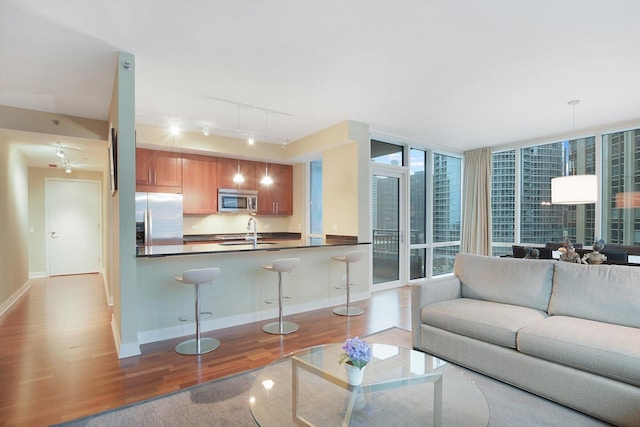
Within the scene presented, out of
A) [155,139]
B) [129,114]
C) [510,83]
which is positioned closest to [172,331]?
[129,114]

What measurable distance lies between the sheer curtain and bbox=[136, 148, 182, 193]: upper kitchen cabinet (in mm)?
5648

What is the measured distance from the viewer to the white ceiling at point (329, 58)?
7.75 feet

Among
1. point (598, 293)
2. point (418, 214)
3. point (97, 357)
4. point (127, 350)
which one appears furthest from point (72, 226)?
point (598, 293)

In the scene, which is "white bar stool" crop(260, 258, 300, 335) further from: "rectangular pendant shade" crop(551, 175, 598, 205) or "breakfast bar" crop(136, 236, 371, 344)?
"rectangular pendant shade" crop(551, 175, 598, 205)

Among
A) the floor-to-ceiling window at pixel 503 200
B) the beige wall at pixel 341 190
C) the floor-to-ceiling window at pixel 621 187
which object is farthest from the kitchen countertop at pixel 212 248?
the floor-to-ceiling window at pixel 621 187

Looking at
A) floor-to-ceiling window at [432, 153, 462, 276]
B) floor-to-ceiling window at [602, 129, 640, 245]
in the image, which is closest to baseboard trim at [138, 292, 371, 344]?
floor-to-ceiling window at [432, 153, 462, 276]

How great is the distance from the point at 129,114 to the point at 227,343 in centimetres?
246

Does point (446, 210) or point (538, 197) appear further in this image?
point (446, 210)

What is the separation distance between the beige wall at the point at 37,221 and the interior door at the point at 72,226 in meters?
0.09

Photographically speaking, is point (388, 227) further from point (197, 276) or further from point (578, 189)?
point (197, 276)

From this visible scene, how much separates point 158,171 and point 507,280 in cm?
516

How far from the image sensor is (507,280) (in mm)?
3045

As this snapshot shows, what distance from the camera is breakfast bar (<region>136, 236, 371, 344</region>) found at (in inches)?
137

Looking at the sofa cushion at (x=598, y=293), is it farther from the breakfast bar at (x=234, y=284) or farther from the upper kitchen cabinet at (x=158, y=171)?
the upper kitchen cabinet at (x=158, y=171)
